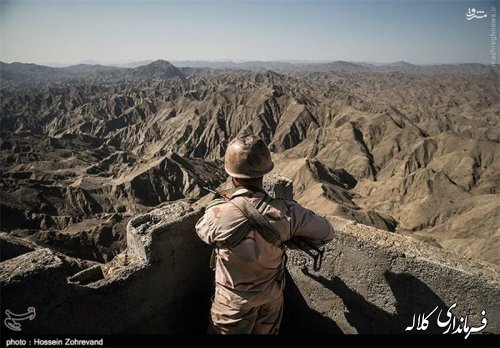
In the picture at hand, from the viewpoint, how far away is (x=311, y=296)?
511cm

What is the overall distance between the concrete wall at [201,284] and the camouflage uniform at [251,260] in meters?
1.18

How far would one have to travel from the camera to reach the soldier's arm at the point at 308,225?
10.1 feet

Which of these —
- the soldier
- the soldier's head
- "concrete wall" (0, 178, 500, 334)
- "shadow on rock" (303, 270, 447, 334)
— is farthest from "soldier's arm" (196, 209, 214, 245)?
"shadow on rock" (303, 270, 447, 334)

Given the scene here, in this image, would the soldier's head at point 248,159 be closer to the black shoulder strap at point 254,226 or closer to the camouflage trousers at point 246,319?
the black shoulder strap at point 254,226

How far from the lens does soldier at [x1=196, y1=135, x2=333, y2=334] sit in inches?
117

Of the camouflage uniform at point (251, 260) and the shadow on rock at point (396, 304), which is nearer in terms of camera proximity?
the camouflage uniform at point (251, 260)

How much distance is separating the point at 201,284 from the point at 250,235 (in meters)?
2.23

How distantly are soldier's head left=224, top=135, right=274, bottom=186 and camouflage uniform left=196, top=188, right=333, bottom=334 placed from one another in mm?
127

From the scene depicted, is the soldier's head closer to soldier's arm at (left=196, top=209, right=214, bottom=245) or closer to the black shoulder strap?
the black shoulder strap

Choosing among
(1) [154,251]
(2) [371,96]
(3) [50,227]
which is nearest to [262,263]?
(1) [154,251]

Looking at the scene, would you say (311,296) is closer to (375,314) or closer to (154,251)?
(375,314)

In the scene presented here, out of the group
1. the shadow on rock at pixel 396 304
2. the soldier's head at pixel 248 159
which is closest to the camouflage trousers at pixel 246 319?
the soldier's head at pixel 248 159

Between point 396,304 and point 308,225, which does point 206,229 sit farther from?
point 396,304

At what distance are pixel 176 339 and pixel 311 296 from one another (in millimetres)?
3286
